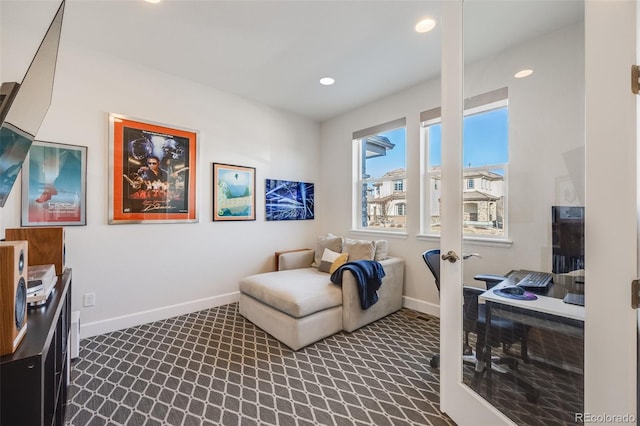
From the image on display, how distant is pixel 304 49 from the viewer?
8.50 ft

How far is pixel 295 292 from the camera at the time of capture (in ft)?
8.20

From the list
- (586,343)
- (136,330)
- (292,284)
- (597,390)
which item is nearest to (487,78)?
(586,343)

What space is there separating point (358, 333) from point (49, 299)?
7.56ft


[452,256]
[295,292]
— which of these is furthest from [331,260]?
[452,256]

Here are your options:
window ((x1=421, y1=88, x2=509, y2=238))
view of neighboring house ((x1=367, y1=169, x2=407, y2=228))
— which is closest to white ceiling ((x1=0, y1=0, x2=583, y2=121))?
window ((x1=421, y1=88, x2=509, y2=238))

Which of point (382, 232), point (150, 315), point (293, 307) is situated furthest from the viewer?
point (382, 232)

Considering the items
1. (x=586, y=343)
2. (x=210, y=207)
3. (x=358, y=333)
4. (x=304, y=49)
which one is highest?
(x=304, y=49)

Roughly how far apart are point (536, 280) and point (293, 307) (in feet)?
5.59

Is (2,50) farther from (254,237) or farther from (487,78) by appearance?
(487,78)

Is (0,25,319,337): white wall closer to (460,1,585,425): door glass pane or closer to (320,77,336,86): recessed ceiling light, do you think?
(320,77,336,86): recessed ceiling light

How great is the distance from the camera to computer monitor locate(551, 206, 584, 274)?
1.08 meters

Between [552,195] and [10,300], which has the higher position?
[552,195]

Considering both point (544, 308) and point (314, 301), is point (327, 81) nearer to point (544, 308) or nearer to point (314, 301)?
point (314, 301)

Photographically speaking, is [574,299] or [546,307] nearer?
[574,299]
